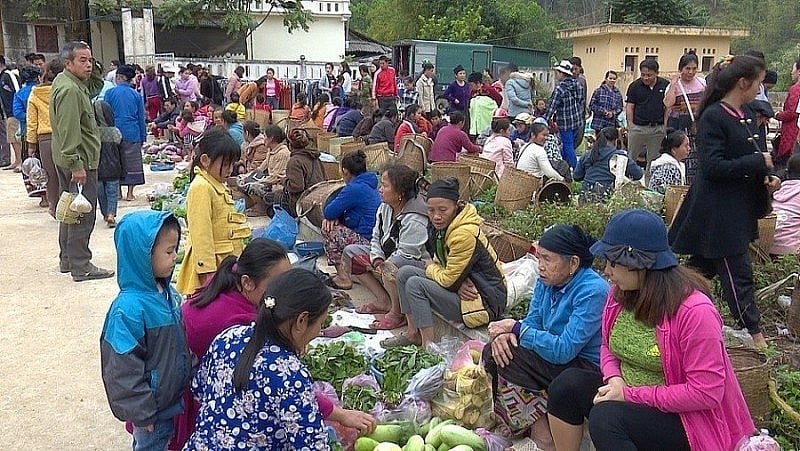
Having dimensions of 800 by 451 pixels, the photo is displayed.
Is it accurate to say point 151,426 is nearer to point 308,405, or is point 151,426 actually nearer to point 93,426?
point 308,405

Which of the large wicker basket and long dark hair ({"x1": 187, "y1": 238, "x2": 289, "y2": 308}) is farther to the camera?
the large wicker basket

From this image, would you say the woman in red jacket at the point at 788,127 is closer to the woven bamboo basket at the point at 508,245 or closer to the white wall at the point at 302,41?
the woven bamboo basket at the point at 508,245

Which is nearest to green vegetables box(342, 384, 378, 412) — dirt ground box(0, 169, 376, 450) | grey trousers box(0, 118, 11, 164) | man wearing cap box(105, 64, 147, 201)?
dirt ground box(0, 169, 376, 450)

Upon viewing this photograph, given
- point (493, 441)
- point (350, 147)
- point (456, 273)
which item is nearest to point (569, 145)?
point (350, 147)

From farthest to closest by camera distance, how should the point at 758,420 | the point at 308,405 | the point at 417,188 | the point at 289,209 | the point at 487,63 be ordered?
the point at 487,63
the point at 289,209
the point at 417,188
the point at 758,420
the point at 308,405

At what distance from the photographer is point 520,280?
15.3 feet

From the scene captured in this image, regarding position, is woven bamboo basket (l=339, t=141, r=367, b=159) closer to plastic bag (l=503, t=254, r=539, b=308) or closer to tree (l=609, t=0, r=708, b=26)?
plastic bag (l=503, t=254, r=539, b=308)

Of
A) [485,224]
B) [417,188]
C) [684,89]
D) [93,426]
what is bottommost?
[93,426]

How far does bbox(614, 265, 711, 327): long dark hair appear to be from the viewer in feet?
8.38

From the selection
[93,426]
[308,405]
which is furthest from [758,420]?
[93,426]

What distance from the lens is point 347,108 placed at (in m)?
12.4

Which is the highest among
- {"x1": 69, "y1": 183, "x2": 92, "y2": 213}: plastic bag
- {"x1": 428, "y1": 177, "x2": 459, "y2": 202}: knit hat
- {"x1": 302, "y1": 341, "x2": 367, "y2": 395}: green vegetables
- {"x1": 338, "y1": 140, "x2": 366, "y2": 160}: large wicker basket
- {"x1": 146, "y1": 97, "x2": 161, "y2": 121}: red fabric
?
{"x1": 146, "y1": 97, "x2": 161, "y2": 121}: red fabric

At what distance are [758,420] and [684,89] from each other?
5156mm

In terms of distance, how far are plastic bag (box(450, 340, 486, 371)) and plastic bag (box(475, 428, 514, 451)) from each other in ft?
1.23
